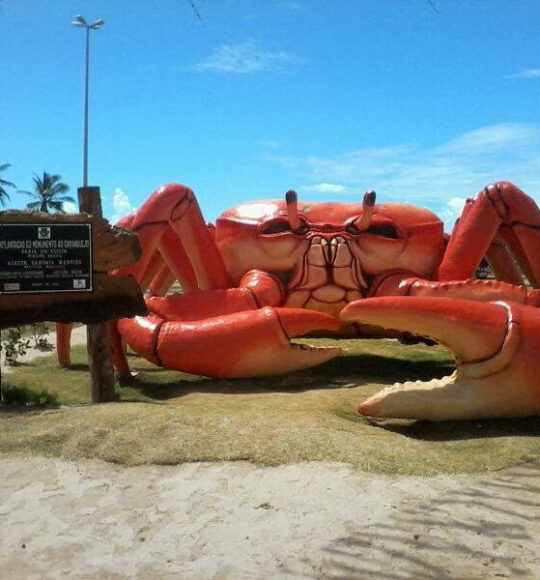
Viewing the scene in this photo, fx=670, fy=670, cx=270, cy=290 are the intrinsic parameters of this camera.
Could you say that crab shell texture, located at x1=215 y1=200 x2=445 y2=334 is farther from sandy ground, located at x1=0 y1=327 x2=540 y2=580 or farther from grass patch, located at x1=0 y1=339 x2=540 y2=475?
sandy ground, located at x1=0 y1=327 x2=540 y2=580

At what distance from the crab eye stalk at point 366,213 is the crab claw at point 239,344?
62.5 inches

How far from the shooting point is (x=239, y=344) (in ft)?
19.1

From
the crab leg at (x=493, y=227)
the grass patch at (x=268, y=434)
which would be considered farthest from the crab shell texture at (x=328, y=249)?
the grass patch at (x=268, y=434)

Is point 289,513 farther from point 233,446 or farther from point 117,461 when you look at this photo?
point 117,461

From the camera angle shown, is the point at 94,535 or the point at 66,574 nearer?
the point at 66,574

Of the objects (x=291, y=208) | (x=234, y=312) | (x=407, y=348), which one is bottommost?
(x=407, y=348)

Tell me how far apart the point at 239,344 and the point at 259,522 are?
2903 mm

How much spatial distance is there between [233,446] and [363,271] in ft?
12.3

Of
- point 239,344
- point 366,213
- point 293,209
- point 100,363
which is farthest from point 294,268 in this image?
point 100,363

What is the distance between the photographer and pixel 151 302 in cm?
670

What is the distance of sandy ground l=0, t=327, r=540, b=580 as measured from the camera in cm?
259

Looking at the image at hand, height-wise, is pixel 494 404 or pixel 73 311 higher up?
pixel 73 311

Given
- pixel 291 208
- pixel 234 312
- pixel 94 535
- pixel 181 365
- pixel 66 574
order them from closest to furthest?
pixel 66 574 < pixel 94 535 < pixel 181 365 < pixel 234 312 < pixel 291 208

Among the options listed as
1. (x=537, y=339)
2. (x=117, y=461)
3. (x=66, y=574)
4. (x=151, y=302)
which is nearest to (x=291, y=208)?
(x=151, y=302)
